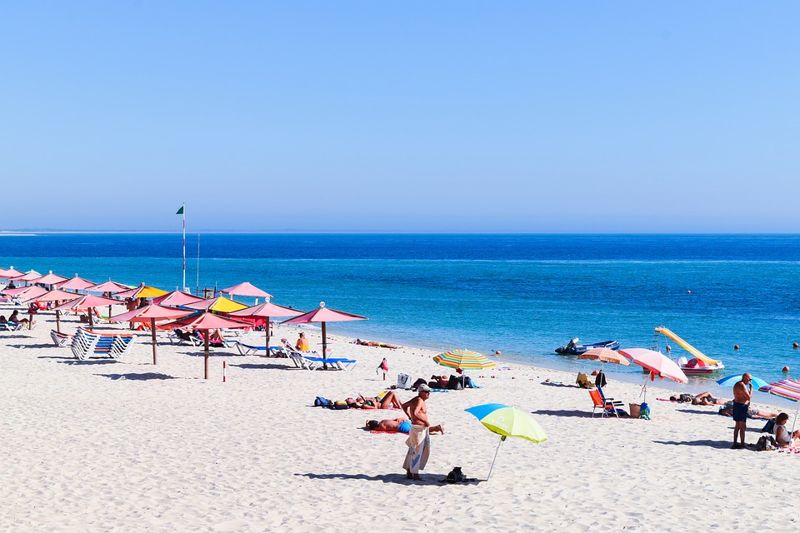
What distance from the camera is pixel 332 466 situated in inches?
450

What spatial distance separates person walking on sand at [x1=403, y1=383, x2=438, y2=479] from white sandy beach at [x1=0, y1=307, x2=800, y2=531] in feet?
1.03

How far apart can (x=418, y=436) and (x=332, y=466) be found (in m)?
Answer: 1.64

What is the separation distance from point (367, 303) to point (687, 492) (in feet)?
141

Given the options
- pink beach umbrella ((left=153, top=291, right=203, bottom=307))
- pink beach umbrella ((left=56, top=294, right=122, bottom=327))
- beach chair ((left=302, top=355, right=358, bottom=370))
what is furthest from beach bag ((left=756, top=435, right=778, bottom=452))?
pink beach umbrella ((left=56, top=294, right=122, bottom=327))

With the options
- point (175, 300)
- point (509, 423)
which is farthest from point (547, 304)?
point (509, 423)

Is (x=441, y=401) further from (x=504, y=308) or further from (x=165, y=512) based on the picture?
(x=504, y=308)

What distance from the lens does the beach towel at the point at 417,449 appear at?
1066 centimetres

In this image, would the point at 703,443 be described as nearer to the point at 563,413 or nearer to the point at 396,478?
the point at 563,413

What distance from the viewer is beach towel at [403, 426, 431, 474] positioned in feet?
35.0

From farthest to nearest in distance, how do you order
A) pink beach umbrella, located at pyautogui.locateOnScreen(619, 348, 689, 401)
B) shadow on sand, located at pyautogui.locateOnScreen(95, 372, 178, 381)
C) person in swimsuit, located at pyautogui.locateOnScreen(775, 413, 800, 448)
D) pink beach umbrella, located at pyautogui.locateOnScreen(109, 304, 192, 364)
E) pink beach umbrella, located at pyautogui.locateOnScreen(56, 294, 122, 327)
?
pink beach umbrella, located at pyautogui.locateOnScreen(56, 294, 122, 327) < pink beach umbrella, located at pyautogui.locateOnScreen(109, 304, 192, 364) < shadow on sand, located at pyautogui.locateOnScreen(95, 372, 178, 381) < pink beach umbrella, located at pyautogui.locateOnScreen(619, 348, 689, 401) < person in swimsuit, located at pyautogui.locateOnScreen(775, 413, 800, 448)

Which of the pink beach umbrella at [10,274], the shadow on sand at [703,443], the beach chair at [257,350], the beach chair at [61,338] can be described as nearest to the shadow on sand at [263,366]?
the beach chair at [257,350]

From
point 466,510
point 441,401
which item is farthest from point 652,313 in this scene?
point 466,510

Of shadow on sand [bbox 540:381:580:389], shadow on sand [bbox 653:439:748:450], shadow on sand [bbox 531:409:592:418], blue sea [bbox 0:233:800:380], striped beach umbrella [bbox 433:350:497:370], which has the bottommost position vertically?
blue sea [bbox 0:233:800:380]

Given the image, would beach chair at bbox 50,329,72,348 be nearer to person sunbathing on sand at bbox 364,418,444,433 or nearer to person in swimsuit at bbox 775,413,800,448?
person sunbathing on sand at bbox 364,418,444,433
